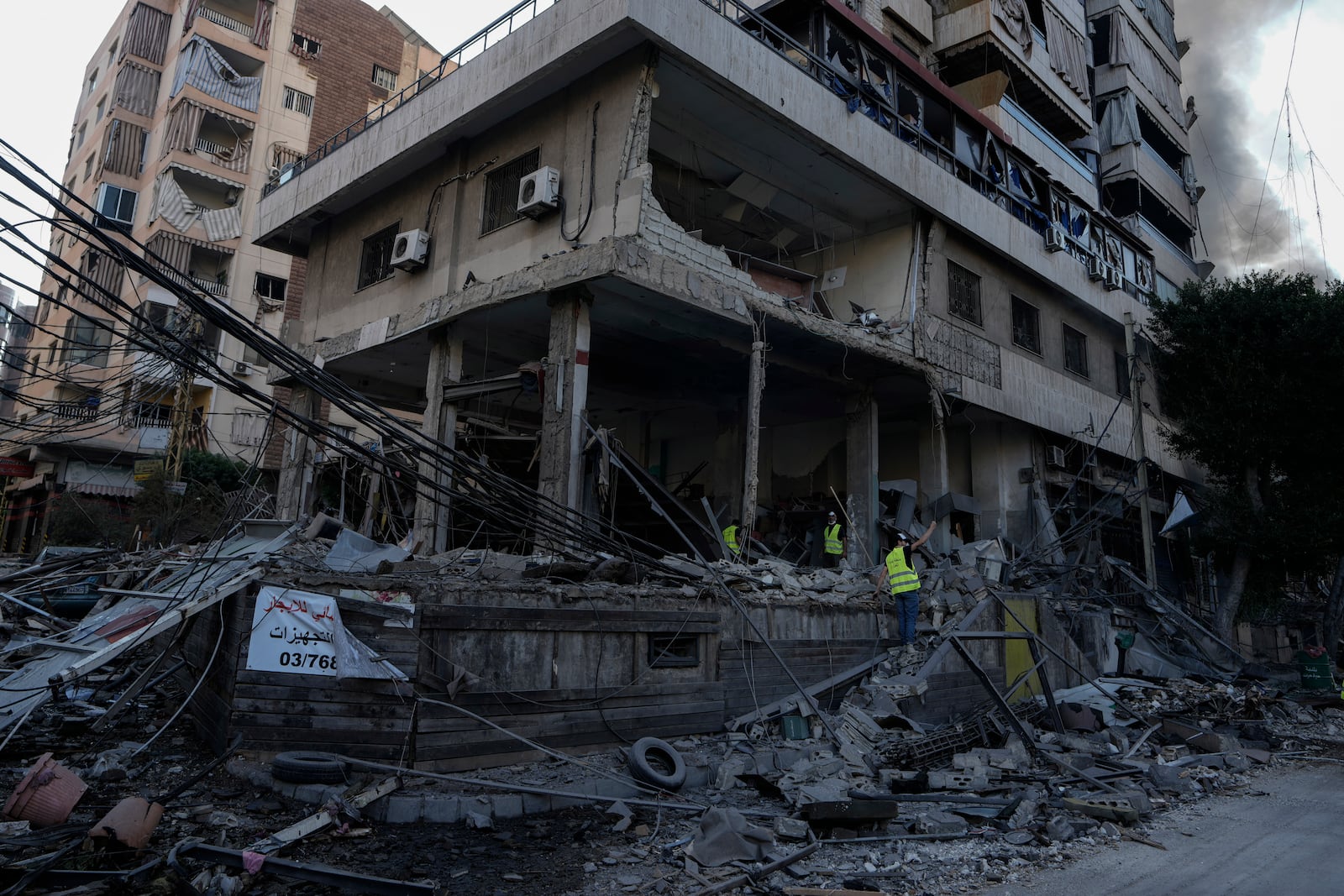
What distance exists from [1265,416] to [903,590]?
1359 centimetres

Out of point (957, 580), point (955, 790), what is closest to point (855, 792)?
point (955, 790)

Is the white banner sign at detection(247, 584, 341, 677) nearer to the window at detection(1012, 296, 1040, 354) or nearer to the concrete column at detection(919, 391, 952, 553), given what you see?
the concrete column at detection(919, 391, 952, 553)

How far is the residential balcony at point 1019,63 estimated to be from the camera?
73.3 ft

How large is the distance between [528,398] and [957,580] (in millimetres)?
10794

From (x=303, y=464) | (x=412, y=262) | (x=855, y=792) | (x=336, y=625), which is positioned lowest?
(x=855, y=792)

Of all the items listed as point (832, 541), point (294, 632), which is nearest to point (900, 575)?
point (832, 541)

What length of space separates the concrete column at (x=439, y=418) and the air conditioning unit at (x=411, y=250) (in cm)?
144

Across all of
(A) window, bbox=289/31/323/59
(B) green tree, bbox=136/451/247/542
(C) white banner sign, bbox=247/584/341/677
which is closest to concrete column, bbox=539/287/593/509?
(C) white banner sign, bbox=247/584/341/677

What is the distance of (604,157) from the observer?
42.8 feet

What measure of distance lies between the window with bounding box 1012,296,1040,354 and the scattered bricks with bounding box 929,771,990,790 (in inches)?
552

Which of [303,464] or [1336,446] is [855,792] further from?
[1336,446]

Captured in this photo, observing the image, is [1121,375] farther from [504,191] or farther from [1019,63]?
[504,191]

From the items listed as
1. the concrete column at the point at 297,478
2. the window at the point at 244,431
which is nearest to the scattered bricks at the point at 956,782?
the concrete column at the point at 297,478

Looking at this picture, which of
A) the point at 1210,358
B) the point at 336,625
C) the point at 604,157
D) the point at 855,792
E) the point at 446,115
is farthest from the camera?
the point at 1210,358
